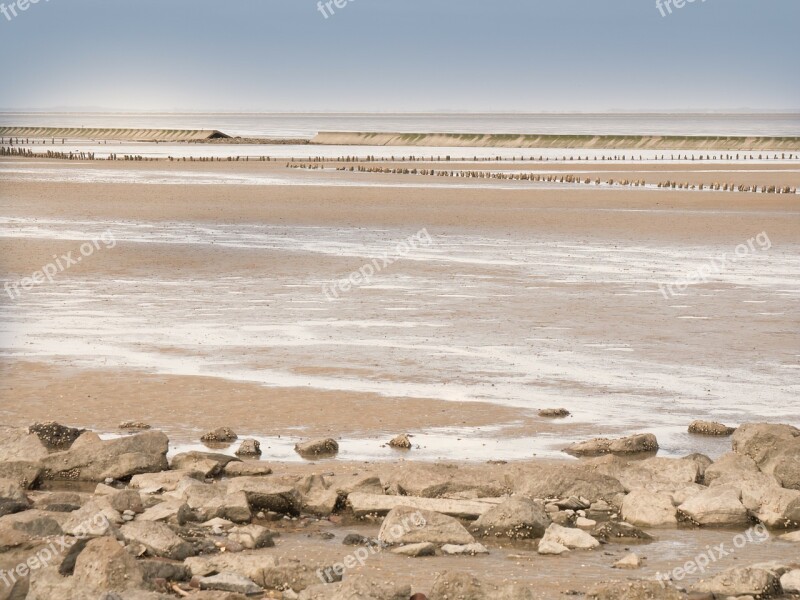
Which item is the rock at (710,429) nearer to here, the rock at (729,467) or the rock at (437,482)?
the rock at (729,467)

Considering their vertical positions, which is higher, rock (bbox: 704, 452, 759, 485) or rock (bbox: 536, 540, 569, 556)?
rock (bbox: 704, 452, 759, 485)

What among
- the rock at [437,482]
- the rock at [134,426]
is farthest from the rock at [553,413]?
the rock at [134,426]

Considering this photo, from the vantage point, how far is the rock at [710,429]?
50.4 feet

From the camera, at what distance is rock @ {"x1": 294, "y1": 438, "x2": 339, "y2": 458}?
14.4m

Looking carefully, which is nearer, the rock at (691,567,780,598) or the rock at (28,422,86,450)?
the rock at (691,567,780,598)

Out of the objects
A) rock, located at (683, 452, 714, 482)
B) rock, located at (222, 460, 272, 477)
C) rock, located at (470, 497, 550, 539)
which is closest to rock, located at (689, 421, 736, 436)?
rock, located at (683, 452, 714, 482)

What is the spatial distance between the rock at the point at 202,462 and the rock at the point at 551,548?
3860mm

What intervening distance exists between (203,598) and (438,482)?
12.4ft

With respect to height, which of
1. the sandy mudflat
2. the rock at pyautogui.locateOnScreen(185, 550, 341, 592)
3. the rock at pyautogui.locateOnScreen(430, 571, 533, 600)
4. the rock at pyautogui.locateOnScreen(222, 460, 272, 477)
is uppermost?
the rock at pyautogui.locateOnScreen(430, 571, 533, 600)

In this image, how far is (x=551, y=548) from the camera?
35.5 ft

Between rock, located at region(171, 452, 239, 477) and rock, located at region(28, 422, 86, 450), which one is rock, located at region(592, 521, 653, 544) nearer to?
rock, located at region(171, 452, 239, 477)

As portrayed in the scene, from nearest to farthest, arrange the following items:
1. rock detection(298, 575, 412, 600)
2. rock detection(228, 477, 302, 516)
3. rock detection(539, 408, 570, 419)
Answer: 1. rock detection(298, 575, 412, 600)
2. rock detection(228, 477, 302, 516)
3. rock detection(539, 408, 570, 419)

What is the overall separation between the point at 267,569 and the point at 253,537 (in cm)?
105

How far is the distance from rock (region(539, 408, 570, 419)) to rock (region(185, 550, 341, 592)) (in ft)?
21.6
